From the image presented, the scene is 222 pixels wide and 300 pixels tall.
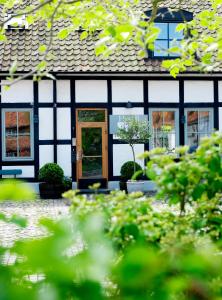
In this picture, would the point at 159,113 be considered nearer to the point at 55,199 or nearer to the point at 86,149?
the point at 86,149

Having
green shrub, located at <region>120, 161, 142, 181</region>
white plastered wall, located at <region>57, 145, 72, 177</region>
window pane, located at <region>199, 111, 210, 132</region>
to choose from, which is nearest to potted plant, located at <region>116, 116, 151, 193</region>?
green shrub, located at <region>120, 161, 142, 181</region>

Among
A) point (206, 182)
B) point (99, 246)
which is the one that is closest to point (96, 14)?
point (206, 182)

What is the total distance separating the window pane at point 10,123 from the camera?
565 inches

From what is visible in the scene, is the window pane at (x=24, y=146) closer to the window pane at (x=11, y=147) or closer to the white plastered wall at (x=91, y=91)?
the window pane at (x=11, y=147)

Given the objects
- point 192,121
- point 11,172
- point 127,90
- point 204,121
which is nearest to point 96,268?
point 11,172

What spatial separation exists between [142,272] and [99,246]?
90 millimetres

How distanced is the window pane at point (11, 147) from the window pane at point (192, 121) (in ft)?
16.0

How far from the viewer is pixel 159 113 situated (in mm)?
14922

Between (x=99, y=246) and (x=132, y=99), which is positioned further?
(x=132, y=99)

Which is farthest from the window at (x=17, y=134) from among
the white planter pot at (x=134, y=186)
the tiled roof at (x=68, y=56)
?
the white planter pot at (x=134, y=186)

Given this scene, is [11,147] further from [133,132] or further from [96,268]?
[96,268]

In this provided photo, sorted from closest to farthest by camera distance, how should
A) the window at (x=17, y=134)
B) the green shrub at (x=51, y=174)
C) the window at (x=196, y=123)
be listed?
the green shrub at (x=51, y=174)
the window at (x=17, y=134)
the window at (x=196, y=123)

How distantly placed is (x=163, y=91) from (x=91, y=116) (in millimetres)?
2108

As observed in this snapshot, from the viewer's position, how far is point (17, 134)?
47.5 feet
